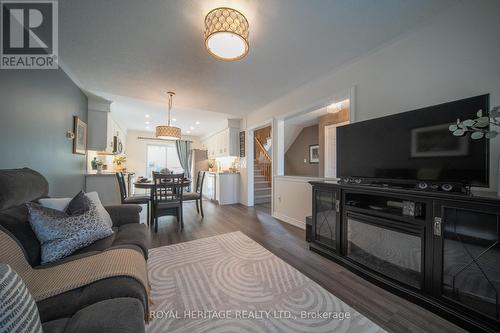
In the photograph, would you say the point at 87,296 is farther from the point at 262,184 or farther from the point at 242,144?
the point at 262,184

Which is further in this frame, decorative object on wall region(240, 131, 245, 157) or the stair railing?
the stair railing

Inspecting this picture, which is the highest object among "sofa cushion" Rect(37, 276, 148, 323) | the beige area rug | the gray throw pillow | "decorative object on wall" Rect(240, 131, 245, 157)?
"decorative object on wall" Rect(240, 131, 245, 157)

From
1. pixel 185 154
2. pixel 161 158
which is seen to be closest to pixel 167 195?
pixel 185 154

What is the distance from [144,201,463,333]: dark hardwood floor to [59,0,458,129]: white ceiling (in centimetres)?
246

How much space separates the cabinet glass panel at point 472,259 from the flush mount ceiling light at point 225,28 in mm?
2102

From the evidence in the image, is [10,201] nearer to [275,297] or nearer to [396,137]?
[275,297]

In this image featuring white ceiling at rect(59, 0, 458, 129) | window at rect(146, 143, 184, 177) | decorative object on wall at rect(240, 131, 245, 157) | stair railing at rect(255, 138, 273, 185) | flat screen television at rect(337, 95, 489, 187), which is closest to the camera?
flat screen television at rect(337, 95, 489, 187)

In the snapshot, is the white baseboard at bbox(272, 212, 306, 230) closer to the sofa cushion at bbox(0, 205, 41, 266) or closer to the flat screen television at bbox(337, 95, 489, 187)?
the flat screen television at bbox(337, 95, 489, 187)

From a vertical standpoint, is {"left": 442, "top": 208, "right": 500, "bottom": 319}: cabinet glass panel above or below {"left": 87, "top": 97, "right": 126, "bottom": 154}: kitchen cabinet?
below

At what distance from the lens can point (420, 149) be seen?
5.23ft

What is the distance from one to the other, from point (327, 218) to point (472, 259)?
1139 mm

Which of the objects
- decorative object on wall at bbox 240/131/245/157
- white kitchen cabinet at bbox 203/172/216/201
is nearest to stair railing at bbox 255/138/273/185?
decorative object on wall at bbox 240/131/245/157

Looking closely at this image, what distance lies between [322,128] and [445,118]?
144 inches

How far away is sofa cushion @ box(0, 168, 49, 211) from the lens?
1.19 metres
